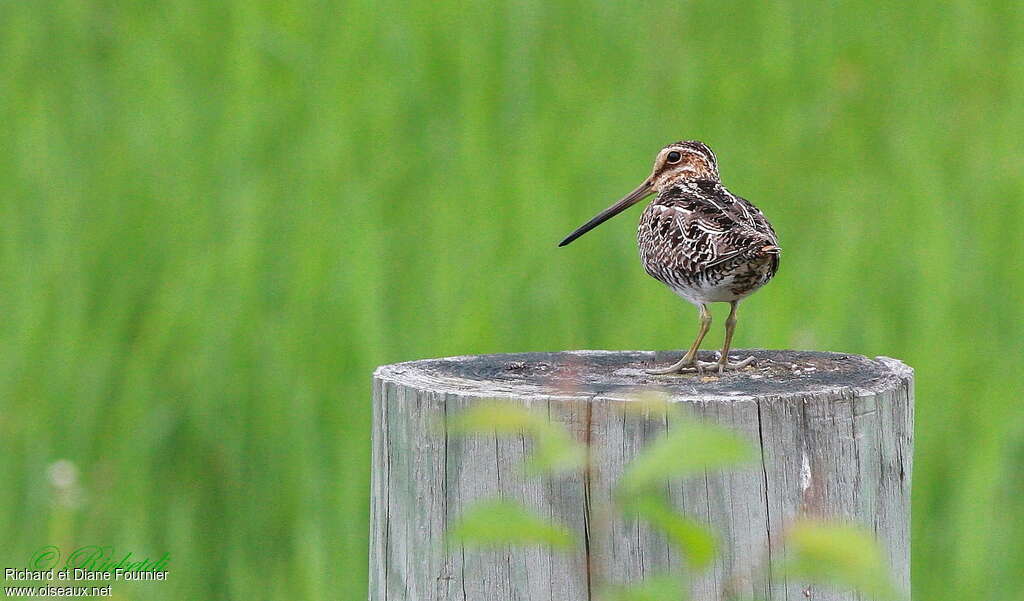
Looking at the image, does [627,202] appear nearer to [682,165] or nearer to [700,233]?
[682,165]

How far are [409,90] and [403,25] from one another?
41 centimetres

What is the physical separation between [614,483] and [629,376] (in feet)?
2.61

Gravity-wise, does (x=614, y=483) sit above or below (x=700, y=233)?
below

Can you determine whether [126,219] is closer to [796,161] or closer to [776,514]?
[796,161]

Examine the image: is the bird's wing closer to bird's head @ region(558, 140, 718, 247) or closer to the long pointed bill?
bird's head @ region(558, 140, 718, 247)

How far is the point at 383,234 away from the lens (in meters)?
5.70

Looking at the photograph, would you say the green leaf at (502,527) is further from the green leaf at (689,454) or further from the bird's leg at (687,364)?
the bird's leg at (687,364)

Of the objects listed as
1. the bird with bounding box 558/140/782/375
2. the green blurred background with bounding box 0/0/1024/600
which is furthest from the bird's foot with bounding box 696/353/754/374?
the green blurred background with bounding box 0/0/1024/600

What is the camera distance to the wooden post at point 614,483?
256cm

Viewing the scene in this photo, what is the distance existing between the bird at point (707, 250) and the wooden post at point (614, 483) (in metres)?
0.56

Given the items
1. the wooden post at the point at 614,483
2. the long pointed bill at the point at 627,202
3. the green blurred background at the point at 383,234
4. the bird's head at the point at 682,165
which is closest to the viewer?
the wooden post at the point at 614,483

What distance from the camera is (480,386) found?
9.53 feet

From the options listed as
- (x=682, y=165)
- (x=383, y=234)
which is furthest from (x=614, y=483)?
(x=383, y=234)

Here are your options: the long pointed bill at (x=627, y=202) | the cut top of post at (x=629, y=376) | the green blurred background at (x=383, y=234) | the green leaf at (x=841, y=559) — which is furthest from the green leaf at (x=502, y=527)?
the green blurred background at (x=383, y=234)
